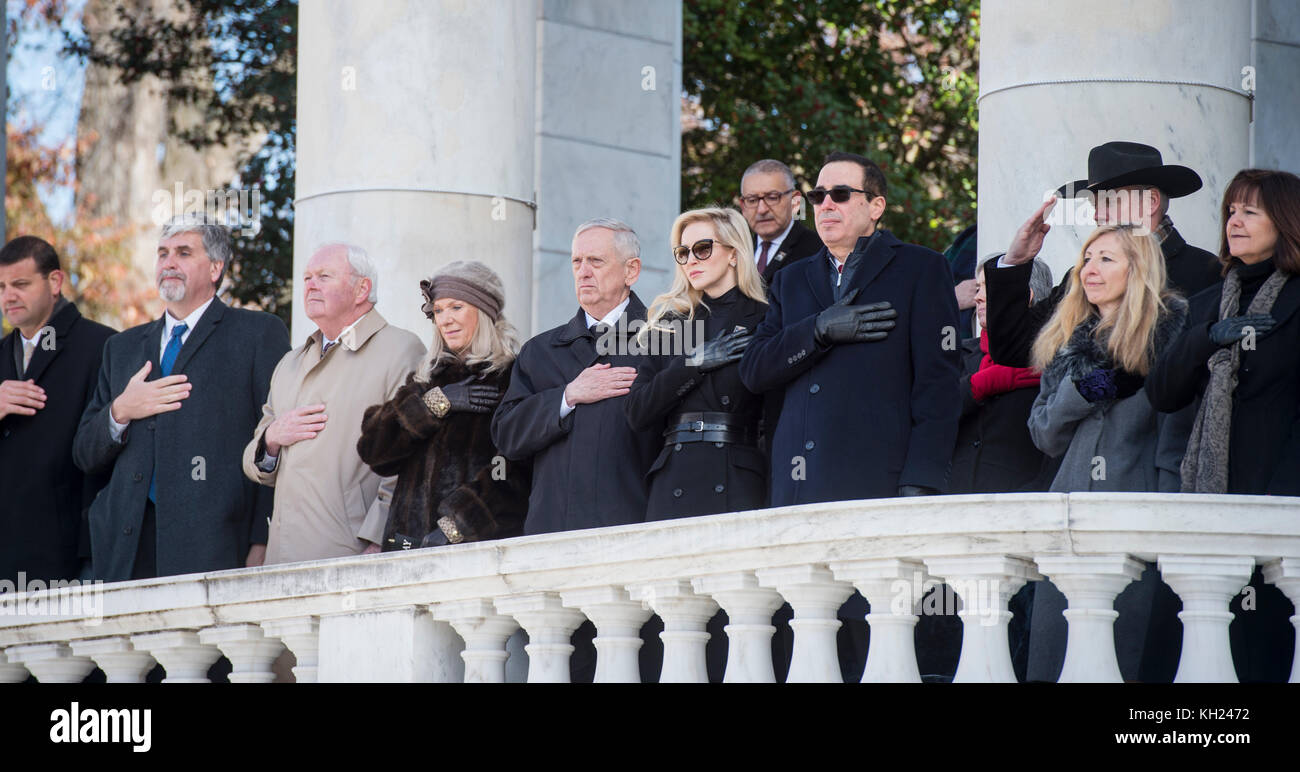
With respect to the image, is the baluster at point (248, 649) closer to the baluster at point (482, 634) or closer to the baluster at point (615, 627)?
the baluster at point (482, 634)

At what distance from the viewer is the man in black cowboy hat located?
7.66m

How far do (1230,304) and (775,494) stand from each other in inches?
68.8

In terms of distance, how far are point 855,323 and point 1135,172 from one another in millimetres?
1442

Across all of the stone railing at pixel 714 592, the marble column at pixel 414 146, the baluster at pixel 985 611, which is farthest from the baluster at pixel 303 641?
the marble column at pixel 414 146

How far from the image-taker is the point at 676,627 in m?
6.49

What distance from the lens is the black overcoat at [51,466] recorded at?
962 cm

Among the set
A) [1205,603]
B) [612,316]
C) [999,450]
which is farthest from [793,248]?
[1205,603]

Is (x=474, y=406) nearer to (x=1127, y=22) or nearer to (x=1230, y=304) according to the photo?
(x=1230, y=304)

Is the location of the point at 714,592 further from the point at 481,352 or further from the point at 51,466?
the point at 51,466

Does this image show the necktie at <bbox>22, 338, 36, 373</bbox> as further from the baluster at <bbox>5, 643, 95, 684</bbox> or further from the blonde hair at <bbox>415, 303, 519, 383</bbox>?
the blonde hair at <bbox>415, 303, 519, 383</bbox>

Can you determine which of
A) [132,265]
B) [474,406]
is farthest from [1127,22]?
[132,265]

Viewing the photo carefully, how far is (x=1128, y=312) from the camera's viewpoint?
7.14 metres

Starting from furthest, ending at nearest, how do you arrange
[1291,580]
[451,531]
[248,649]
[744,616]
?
[451,531], [248,649], [744,616], [1291,580]

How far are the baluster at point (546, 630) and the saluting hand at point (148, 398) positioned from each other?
294cm
